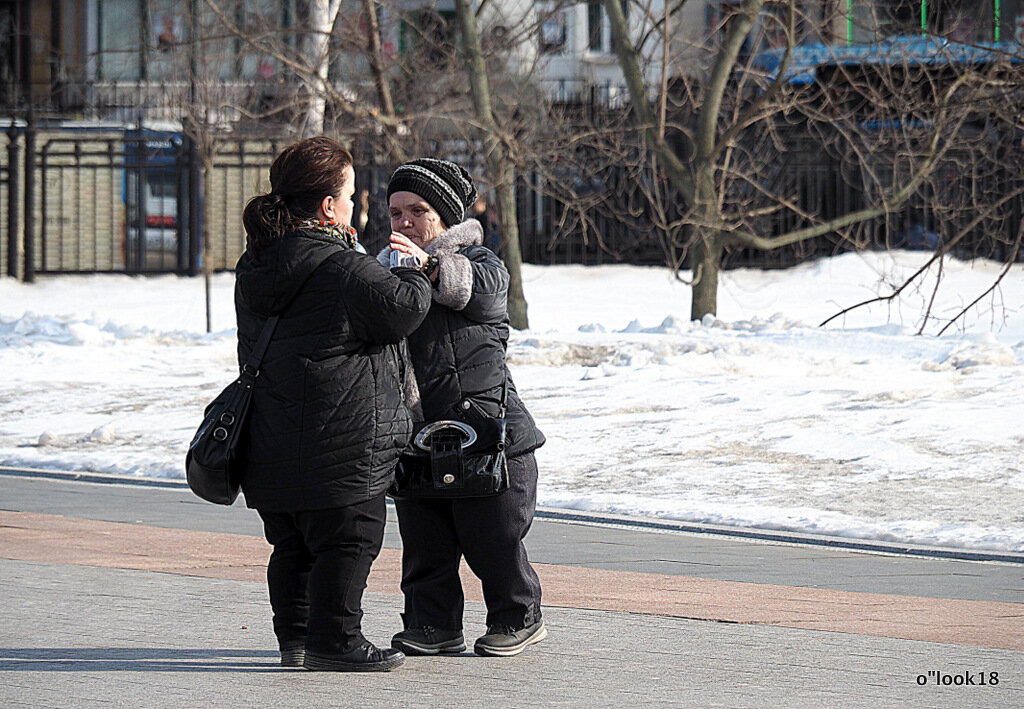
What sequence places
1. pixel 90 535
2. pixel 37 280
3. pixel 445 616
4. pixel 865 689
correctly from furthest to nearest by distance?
pixel 37 280 < pixel 90 535 < pixel 445 616 < pixel 865 689

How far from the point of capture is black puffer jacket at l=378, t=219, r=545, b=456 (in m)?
4.91

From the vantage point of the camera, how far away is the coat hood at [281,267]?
4625mm

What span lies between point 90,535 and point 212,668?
2.94m

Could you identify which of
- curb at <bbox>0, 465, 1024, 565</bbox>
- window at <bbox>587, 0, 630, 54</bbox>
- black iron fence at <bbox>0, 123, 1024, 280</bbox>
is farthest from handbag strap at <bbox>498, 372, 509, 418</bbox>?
window at <bbox>587, 0, 630, 54</bbox>

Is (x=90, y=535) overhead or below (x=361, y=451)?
below

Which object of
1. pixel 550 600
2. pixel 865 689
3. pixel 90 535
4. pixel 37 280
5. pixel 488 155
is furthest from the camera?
pixel 37 280

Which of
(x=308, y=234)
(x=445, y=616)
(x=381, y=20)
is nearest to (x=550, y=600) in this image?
(x=445, y=616)

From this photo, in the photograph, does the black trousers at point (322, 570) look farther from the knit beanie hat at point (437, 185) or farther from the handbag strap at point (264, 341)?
the knit beanie hat at point (437, 185)

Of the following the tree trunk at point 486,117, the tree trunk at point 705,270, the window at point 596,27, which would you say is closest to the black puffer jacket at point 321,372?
the tree trunk at point 486,117

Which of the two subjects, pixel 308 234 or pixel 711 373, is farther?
pixel 711 373

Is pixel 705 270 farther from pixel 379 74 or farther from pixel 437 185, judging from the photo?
pixel 437 185

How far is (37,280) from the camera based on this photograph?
23031 millimetres

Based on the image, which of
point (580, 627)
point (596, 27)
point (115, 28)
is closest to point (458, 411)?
point (580, 627)

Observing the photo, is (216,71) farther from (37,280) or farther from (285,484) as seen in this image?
(285,484)
